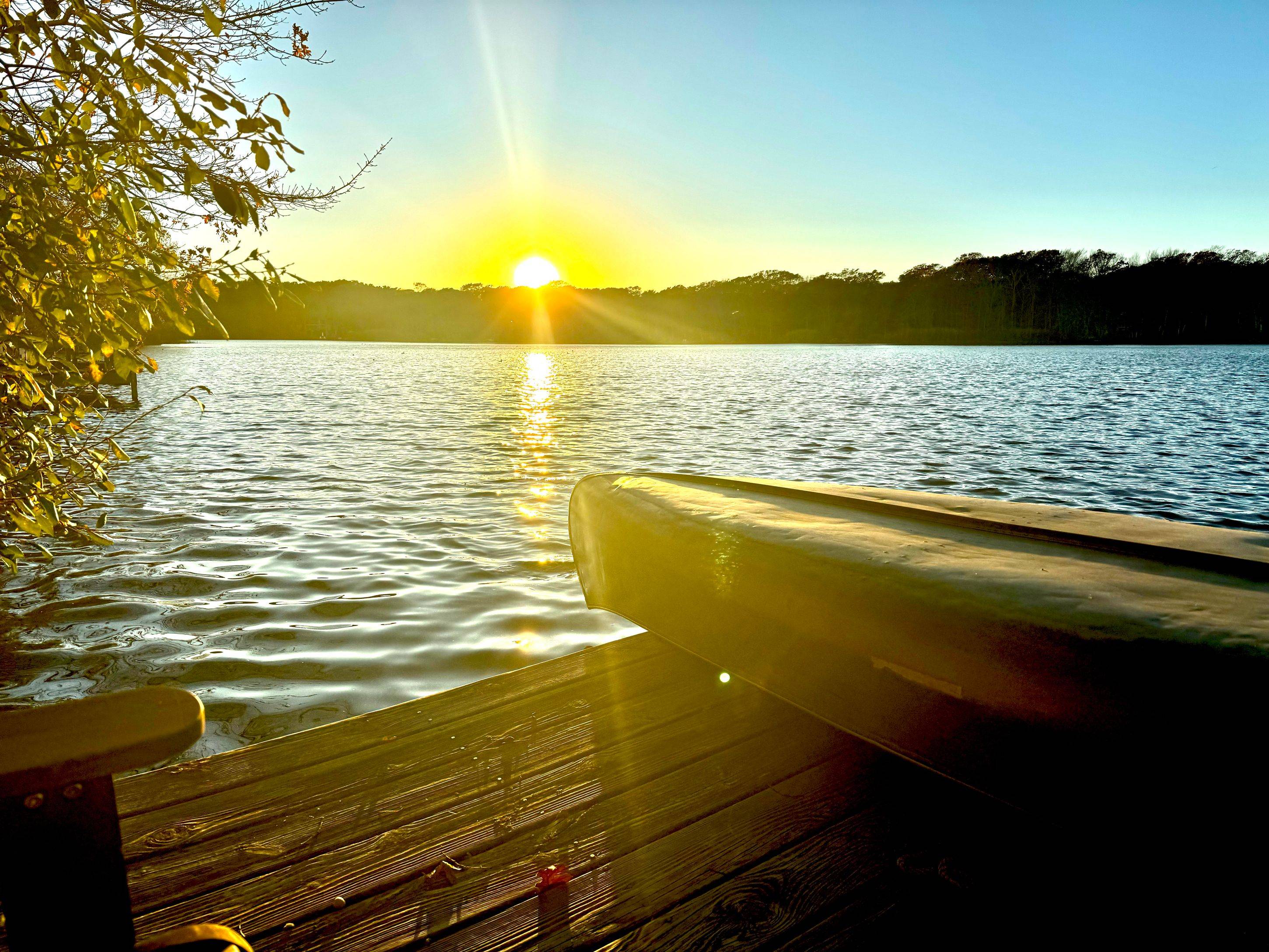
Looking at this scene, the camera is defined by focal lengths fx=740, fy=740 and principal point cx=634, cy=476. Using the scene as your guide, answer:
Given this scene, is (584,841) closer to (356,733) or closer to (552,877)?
(552,877)

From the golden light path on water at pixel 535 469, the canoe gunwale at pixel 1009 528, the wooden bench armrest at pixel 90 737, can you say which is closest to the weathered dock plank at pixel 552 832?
the wooden bench armrest at pixel 90 737

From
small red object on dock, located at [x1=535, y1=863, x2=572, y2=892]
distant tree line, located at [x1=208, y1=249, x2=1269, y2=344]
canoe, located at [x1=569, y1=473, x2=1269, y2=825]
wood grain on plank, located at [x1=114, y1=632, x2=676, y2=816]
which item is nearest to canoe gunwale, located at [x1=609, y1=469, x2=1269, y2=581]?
canoe, located at [x1=569, y1=473, x2=1269, y2=825]

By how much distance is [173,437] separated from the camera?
13.4 metres

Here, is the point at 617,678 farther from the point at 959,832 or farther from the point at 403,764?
the point at 959,832

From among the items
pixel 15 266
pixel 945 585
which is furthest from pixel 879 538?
pixel 15 266

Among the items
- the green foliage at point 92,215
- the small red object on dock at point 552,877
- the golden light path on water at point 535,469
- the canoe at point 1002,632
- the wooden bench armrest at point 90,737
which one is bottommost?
the golden light path on water at point 535,469

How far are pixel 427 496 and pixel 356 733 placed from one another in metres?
6.18

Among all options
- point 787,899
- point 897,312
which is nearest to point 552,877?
point 787,899

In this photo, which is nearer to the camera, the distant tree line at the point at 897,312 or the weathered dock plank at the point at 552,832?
the weathered dock plank at the point at 552,832

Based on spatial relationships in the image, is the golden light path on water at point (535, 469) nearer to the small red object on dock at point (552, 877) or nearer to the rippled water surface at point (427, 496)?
the rippled water surface at point (427, 496)

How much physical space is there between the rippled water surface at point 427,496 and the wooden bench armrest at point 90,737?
2432 millimetres

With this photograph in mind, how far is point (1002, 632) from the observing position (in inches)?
86.0

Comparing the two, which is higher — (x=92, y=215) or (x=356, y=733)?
(x=92, y=215)

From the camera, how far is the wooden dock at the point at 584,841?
1.83m
